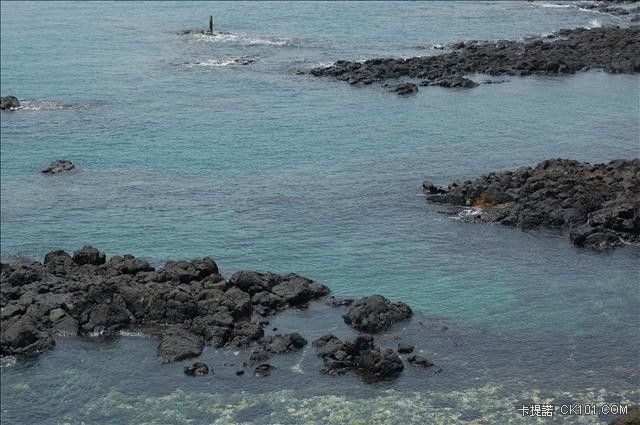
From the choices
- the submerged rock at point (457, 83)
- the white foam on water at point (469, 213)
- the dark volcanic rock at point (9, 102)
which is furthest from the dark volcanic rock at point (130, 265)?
the submerged rock at point (457, 83)

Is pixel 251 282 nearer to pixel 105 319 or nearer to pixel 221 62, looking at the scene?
pixel 105 319

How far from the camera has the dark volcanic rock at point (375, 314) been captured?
49.2 meters

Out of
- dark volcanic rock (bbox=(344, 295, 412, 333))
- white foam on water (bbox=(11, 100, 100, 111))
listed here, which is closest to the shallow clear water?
white foam on water (bbox=(11, 100, 100, 111))

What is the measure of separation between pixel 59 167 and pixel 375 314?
127 feet

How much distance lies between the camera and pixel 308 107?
95125 mm

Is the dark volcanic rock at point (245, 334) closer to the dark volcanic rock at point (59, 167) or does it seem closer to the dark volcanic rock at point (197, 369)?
the dark volcanic rock at point (197, 369)

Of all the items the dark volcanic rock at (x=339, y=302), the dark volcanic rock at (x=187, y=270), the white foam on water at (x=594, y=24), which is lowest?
the dark volcanic rock at (x=339, y=302)

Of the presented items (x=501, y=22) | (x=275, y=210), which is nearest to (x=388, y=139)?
(x=275, y=210)

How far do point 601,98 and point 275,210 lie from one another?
41.6m

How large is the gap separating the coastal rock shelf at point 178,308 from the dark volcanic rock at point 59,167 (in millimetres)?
22465

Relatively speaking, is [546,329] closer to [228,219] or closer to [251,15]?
[228,219]

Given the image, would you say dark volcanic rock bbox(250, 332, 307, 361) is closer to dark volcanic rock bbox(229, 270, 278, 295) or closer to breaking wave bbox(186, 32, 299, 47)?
dark volcanic rock bbox(229, 270, 278, 295)

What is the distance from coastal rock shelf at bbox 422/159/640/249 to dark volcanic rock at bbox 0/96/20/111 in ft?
164

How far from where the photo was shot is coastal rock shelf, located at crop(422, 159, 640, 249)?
59031 millimetres
